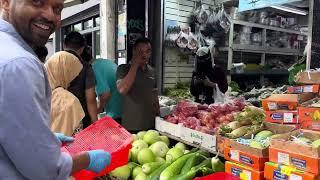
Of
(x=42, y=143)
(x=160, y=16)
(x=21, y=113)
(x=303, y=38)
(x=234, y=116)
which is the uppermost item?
(x=160, y=16)

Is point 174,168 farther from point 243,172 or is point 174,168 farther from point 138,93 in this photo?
point 138,93

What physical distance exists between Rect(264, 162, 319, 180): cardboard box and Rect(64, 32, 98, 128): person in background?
2125mm

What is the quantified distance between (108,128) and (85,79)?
1490 mm

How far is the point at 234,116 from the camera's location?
311 cm

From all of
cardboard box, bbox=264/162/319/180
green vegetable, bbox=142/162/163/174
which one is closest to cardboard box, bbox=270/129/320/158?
cardboard box, bbox=264/162/319/180

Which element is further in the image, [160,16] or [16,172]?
[160,16]

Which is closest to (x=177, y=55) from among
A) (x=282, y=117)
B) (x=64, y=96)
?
(x=64, y=96)

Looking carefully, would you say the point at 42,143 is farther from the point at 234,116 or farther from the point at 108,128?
the point at 234,116

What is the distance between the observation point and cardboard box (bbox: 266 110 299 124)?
8.20ft

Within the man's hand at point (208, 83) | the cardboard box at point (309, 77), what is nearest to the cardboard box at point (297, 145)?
the cardboard box at point (309, 77)

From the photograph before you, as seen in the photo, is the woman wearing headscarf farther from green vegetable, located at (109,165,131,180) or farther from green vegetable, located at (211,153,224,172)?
green vegetable, located at (211,153,224,172)

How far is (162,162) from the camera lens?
124 inches

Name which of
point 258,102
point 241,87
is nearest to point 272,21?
point 241,87

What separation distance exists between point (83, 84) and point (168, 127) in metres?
0.99
